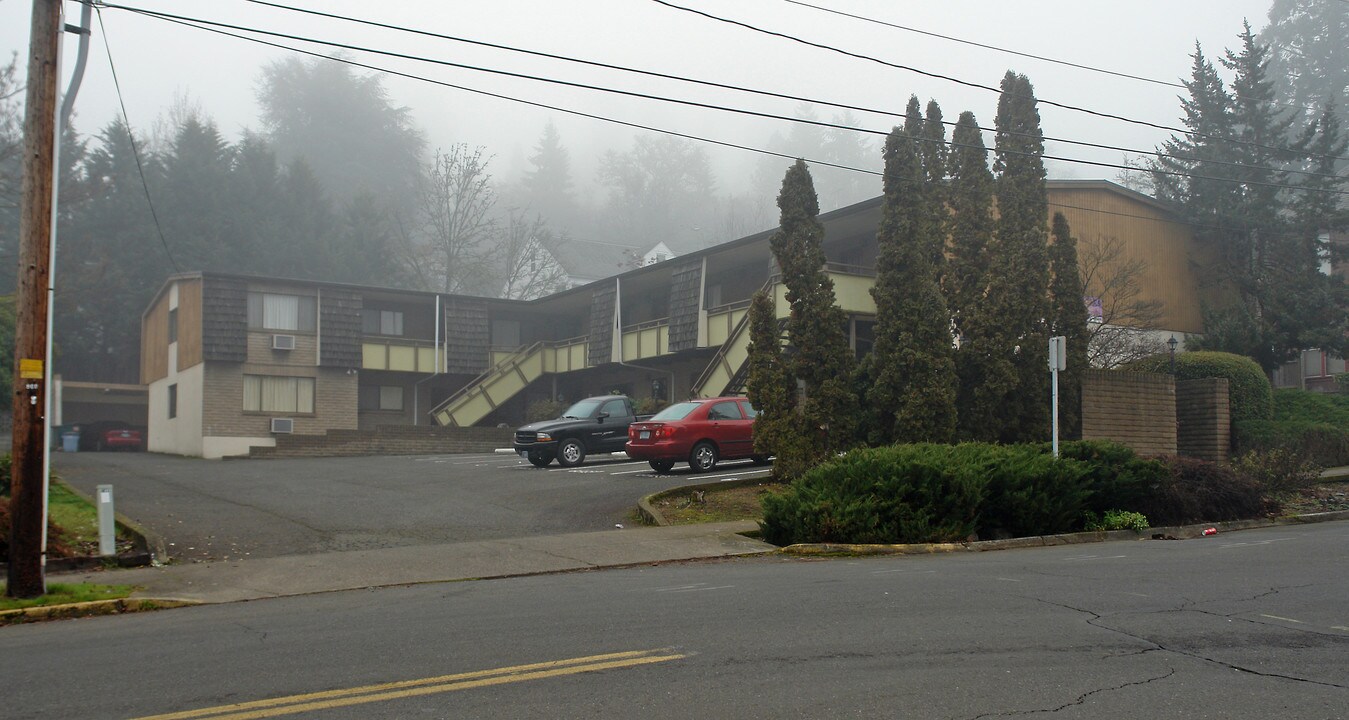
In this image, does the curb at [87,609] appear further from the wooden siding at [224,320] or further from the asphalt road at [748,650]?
the wooden siding at [224,320]

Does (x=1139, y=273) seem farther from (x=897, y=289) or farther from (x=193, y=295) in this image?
(x=193, y=295)

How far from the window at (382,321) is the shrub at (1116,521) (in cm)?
3159

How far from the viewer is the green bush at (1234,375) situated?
25625 mm

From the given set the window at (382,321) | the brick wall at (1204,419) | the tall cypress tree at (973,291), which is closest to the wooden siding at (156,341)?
the window at (382,321)

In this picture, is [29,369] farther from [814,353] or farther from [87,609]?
[814,353]

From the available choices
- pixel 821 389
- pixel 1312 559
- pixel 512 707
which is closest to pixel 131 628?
pixel 512 707

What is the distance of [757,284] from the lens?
1419 inches

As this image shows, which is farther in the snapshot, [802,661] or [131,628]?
[131,628]

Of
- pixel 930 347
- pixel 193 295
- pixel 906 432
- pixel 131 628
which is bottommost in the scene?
pixel 131 628

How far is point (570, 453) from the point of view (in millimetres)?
26859

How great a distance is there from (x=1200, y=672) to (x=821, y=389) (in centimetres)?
1355

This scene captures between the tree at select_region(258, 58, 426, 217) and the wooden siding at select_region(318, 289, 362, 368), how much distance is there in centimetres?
3882

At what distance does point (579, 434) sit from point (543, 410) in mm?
13047

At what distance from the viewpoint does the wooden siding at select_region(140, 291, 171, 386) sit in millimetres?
41656
